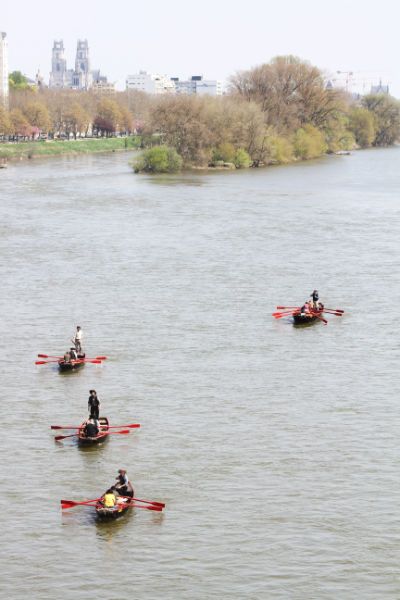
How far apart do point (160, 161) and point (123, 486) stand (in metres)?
90.8

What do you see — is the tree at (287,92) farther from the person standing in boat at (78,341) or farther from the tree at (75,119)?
the person standing in boat at (78,341)

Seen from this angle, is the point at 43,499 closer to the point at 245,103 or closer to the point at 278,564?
the point at 278,564

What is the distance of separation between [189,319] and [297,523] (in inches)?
827

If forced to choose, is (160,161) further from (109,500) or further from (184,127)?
(109,500)

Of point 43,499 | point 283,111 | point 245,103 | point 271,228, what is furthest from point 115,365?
point 283,111

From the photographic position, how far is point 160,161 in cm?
11650

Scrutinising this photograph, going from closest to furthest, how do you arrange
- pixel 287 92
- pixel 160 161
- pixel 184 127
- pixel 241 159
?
1. pixel 160 161
2. pixel 184 127
3. pixel 241 159
4. pixel 287 92

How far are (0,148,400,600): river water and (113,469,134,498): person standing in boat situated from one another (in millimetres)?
539

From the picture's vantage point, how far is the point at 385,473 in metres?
30.7

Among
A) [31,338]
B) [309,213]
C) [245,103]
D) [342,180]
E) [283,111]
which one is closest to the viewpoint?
[31,338]

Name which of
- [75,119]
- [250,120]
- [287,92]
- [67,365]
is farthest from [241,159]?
[67,365]

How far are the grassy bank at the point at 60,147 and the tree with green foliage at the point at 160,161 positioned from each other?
1178 inches

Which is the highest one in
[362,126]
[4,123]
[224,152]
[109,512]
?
[362,126]

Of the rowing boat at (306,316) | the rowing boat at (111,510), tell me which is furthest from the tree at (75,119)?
the rowing boat at (111,510)
